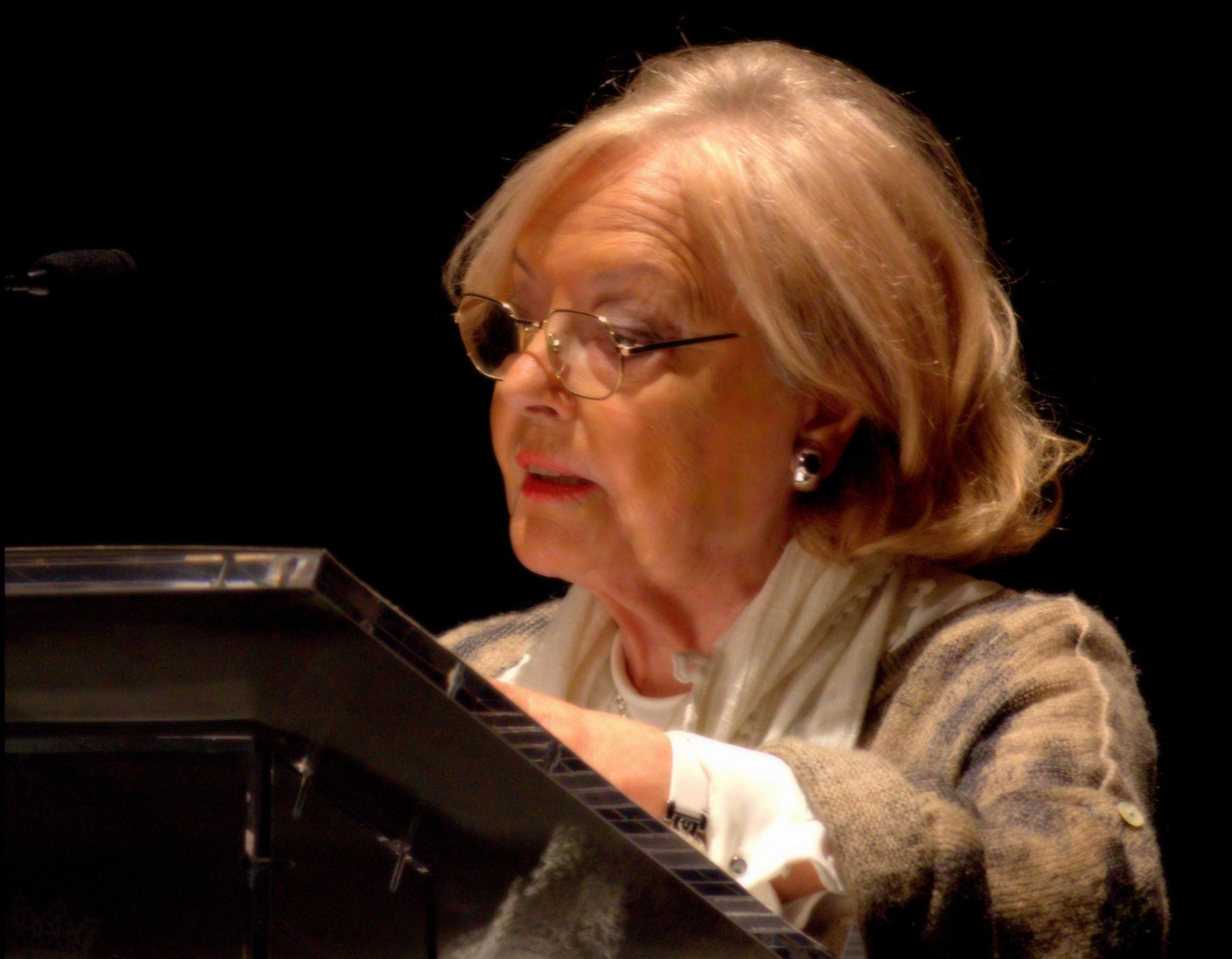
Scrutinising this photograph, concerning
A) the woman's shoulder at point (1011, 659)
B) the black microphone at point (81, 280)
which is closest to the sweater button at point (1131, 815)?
the woman's shoulder at point (1011, 659)

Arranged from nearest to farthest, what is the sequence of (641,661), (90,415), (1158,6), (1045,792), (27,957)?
(27,957)
(1045,792)
(641,661)
(1158,6)
(90,415)

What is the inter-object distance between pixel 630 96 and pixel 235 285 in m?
0.70

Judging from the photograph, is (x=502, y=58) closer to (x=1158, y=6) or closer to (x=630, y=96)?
(x=630, y=96)

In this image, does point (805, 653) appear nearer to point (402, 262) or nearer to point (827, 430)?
point (827, 430)

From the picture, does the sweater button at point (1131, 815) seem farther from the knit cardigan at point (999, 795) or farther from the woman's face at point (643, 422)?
the woman's face at point (643, 422)

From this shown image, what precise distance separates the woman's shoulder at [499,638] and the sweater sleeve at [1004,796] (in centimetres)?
52

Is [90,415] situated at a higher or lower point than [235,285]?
lower

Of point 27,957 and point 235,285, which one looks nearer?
point 27,957

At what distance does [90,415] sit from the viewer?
195 cm

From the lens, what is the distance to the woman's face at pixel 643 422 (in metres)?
1.43

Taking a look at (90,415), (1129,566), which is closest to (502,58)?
(90,415)

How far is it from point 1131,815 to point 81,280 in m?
0.94

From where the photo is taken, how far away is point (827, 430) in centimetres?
151

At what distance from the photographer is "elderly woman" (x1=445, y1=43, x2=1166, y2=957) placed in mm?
1395
